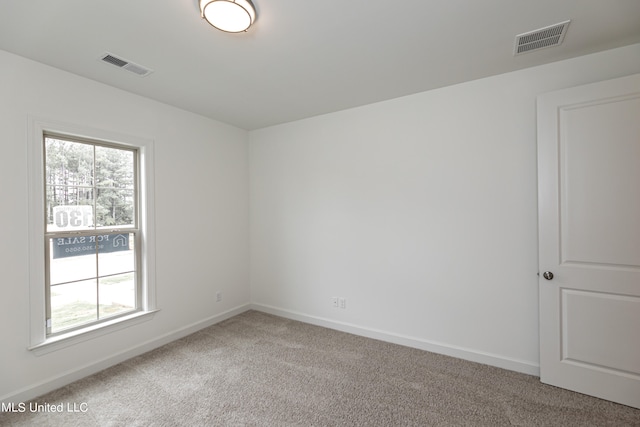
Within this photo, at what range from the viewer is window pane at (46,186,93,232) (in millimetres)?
2453

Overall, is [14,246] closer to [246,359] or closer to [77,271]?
[77,271]

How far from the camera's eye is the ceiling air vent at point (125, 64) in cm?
224

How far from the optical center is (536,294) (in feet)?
8.13

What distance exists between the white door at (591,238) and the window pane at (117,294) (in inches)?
153

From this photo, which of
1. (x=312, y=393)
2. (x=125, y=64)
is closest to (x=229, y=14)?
(x=125, y=64)

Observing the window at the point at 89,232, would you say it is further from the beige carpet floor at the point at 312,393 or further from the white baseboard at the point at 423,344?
the white baseboard at the point at 423,344

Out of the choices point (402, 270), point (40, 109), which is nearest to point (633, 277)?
point (402, 270)

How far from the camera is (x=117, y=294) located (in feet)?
9.55

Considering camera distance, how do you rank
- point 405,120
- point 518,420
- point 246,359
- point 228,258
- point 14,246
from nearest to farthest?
point 518,420
point 14,246
point 246,359
point 405,120
point 228,258

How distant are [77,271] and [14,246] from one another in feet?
1.74

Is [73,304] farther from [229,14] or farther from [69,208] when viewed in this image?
[229,14]

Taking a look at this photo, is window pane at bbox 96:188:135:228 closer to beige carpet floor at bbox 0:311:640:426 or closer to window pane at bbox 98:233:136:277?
window pane at bbox 98:233:136:277

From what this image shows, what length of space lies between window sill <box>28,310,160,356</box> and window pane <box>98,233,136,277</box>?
0.47 m

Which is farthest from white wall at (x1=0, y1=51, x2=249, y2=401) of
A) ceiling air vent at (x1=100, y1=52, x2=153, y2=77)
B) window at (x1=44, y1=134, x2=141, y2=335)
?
ceiling air vent at (x1=100, y1=52, x2=153, y2=77)
